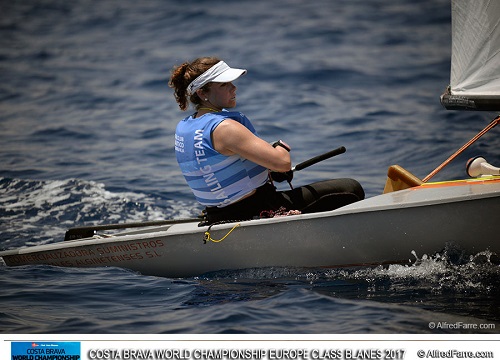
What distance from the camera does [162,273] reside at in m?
4.42

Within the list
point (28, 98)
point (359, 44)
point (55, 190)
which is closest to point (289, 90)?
point (359, 44)

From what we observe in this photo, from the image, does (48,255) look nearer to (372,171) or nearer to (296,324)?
(296,324)

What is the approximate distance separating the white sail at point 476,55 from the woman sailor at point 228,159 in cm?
77

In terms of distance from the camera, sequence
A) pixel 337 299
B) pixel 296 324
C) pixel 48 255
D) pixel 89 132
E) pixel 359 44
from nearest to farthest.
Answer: pixel 296 324, pixel 337 299, pixel 48 255, pixel 89 132, pixel 359 44

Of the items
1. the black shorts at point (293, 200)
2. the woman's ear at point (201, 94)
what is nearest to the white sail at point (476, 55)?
the black shorts at point (293, 200)

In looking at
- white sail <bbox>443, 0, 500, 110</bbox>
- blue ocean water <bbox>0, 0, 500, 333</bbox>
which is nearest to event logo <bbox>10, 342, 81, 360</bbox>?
blue ocean water <bbox>0, 0, 500, 333</bbox>

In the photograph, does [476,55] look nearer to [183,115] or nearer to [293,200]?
[293,200]

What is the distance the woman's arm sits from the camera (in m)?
4.02

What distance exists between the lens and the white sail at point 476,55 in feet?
13.8

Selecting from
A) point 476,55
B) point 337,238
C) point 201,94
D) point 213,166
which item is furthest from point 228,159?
point 476,55

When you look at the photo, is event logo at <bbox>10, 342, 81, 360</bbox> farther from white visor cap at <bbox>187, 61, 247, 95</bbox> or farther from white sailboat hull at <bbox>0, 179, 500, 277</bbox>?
white visor cap at <bbox>187, 61, 247, 95</bbox>

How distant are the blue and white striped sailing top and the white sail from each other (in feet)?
3.80

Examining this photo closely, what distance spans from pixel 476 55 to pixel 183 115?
541cm

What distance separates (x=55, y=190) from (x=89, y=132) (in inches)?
90.2
